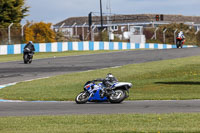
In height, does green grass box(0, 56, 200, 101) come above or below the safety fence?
below

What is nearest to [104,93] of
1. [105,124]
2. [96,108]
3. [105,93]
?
[105,93]

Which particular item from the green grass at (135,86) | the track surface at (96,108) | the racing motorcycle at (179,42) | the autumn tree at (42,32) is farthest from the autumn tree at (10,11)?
the track surface at (96,108)

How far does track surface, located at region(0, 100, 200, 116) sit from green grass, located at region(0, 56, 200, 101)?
4.46ft

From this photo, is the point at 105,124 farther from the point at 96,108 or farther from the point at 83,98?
the point at 83,98

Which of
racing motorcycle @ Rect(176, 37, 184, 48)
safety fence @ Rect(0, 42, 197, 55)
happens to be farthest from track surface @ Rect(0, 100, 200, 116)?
racing motorcycle @ Rect(176, 37, 184, 48)

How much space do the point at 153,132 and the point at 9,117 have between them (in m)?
4.46

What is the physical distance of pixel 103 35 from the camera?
6431cm

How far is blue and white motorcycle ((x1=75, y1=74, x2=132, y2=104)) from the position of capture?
14.7m

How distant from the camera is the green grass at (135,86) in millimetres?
17281

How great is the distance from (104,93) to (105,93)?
0.03 meters

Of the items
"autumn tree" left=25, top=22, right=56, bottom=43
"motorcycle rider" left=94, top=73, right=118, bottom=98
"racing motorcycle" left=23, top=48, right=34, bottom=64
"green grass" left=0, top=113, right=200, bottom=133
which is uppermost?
"autumn tree" left=25, top=22, right=56, bottom=43

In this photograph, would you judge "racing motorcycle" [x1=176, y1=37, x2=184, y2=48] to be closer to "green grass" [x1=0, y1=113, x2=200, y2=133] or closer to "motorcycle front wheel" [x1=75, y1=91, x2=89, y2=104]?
"motorcycle front wheel" [x1=75, y1=91, x2=89, y2=104]

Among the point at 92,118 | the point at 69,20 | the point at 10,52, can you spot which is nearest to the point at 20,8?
the point at 10,52

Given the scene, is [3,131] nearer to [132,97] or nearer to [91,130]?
[91,130]
